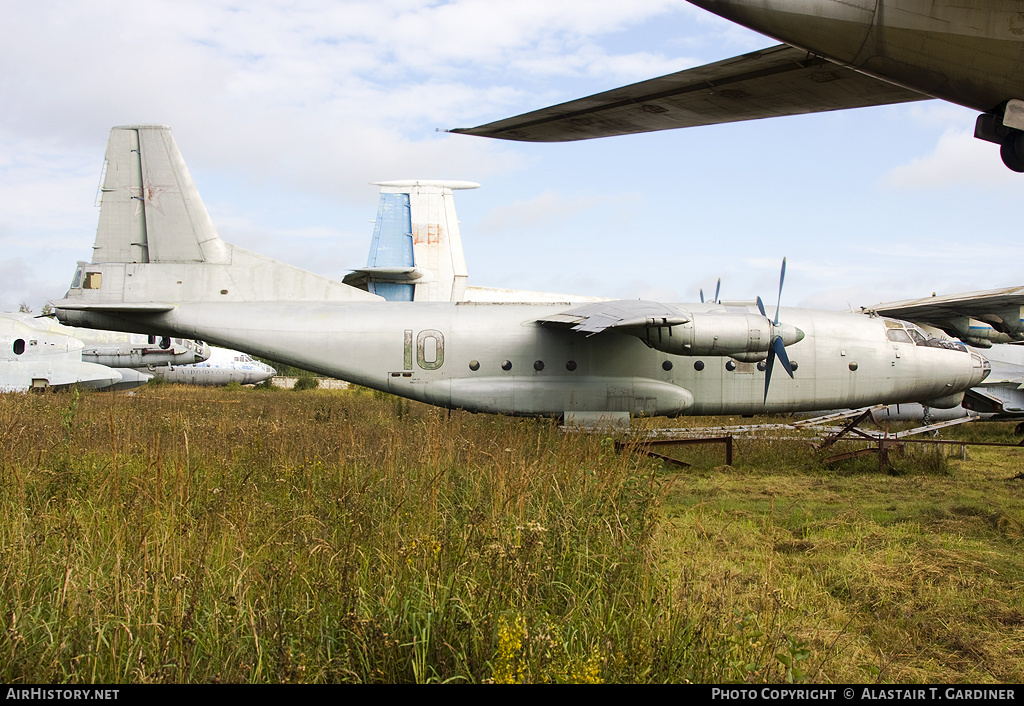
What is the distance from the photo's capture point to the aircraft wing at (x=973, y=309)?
1413cm

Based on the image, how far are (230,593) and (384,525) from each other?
4.04 ft

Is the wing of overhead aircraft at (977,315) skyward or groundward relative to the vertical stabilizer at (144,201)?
groundward

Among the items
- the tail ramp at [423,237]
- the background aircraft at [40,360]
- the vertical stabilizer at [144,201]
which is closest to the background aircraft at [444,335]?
the vertical stabilizer at [144,201]

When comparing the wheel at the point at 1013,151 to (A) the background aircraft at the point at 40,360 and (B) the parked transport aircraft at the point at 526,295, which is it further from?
(A) the background aircraft at the point at 40,360

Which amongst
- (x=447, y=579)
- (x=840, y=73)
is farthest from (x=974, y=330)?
(x=447, y=579)

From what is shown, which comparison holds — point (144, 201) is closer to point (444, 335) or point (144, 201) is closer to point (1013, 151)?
point (444, 335)

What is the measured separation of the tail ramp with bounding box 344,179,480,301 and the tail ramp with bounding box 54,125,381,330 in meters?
7.72

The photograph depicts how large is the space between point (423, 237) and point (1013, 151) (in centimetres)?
1810

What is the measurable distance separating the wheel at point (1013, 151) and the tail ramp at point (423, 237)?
16.9 m

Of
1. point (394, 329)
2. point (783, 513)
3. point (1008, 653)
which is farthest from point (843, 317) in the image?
point (1008, 653)

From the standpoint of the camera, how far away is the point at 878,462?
500 inches

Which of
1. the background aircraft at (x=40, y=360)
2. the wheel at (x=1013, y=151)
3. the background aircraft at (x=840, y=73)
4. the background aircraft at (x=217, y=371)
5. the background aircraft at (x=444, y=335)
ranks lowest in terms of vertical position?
the background aircraft at (x=217, y=371)

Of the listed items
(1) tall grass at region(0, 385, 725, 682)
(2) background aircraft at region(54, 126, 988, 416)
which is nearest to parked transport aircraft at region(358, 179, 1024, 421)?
(2) background aircraft at region(54, 126, 988, 416)

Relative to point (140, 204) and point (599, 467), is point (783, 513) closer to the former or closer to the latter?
point (599, 467)
